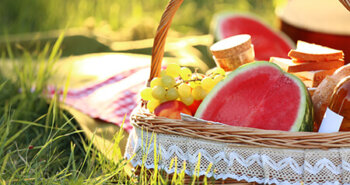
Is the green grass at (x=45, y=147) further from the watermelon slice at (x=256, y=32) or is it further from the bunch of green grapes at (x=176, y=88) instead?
the watermelon slice at (x=256, y=32)

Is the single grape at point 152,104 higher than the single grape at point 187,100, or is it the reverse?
the single grape at point 187,100

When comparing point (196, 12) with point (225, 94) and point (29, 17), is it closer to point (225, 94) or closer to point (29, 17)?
point (29, 17)

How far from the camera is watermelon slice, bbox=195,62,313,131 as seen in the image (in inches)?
55.0

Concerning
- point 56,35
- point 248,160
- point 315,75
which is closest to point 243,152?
→ point 248,160

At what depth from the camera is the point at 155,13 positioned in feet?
14.4

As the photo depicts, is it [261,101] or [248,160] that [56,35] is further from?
[248,160]

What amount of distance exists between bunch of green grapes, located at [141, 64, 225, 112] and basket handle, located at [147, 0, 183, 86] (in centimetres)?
7

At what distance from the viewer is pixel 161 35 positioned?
1.61 meters

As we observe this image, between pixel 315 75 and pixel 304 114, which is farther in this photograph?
pixel 315 75

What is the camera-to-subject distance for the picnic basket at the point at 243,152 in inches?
50.4

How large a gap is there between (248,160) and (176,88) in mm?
397

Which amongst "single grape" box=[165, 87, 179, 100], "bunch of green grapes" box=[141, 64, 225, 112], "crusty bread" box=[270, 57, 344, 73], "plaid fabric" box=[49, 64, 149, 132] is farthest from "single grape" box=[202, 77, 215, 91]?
"plaid fabric" box=[49, 64, 149, 132]

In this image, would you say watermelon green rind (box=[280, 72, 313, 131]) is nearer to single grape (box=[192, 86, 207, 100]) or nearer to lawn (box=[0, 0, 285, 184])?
single grape (box=[192, 86, 207, 100])

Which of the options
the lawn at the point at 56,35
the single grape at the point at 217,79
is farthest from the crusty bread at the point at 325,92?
the lawn at the point at 56,35
